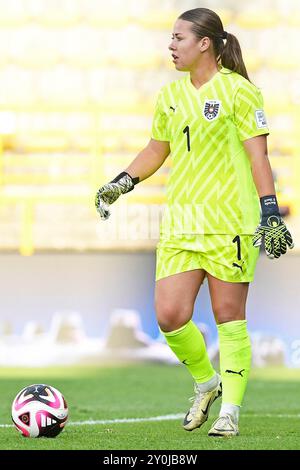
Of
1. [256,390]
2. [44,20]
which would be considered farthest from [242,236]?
[44,20]

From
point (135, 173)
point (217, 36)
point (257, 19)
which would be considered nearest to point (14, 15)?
point (257, 19)

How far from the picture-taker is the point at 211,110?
4.09 metres

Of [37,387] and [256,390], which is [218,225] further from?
[256,390]

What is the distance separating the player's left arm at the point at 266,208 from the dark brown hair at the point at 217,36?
1.04ft

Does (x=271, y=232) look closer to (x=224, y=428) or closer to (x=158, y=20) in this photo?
(x=224, y=428)

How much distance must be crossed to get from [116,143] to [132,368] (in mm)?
3236

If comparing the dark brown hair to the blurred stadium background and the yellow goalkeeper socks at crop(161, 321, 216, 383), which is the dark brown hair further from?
the blurred stadium background

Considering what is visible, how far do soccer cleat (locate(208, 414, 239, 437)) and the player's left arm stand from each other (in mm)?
615

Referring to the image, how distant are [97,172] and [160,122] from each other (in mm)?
5028

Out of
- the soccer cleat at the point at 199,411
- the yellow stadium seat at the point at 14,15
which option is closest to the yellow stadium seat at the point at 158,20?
the yellow stadium seat at the point at 14,15

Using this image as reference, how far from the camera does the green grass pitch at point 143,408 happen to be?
384cm

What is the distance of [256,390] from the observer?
7.04m

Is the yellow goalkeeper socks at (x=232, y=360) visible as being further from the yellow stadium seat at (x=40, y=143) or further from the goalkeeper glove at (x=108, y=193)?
the yellow stadium seat at (x=40, y=143)

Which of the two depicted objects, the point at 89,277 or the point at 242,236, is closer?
the point at 242,236
